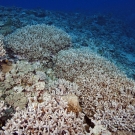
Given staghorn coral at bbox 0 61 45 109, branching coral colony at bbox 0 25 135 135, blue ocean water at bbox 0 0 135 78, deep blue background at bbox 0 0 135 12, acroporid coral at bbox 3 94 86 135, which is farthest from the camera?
deep blue background at bbox 0 0 135 12

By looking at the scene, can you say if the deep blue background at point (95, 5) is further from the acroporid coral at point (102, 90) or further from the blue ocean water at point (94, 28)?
the acroporid coral at point (102, 90)

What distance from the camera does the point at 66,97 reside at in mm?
3979

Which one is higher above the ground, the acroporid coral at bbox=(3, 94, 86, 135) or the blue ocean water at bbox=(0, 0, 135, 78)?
the acroporid coral at bbox=(3, 94, 86, 135)

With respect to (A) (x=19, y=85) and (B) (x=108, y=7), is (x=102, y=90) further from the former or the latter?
(B) (x=108, y=7)

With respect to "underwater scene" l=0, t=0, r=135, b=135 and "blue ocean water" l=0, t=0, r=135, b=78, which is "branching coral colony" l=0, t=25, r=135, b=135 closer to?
"underwater scene" l=0, t=0, r=135, b=135

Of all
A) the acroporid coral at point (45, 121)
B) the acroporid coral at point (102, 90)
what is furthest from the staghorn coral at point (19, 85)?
the acroporid coral at point (102, 90)

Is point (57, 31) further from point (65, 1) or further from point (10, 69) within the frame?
point (65, 1)

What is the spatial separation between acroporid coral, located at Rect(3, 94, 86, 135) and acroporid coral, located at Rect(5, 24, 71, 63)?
3478 millimetres

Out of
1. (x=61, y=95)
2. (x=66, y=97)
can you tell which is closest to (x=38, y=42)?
(x=61, y=95)

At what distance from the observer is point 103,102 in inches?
167

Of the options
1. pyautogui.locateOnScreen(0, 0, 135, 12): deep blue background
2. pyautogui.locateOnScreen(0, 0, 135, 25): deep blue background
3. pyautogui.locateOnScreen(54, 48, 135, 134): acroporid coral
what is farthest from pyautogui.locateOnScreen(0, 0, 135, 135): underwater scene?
pyautogui.locateOnScreen(0, 0, 135, 12): deep blue background

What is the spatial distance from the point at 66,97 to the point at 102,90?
1233 mm

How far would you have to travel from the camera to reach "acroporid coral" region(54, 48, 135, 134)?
3.92m

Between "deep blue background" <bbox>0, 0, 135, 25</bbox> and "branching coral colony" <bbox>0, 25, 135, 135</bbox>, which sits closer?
"branching coral colony" <bbox>0, 25, 135, 135</bbox>
